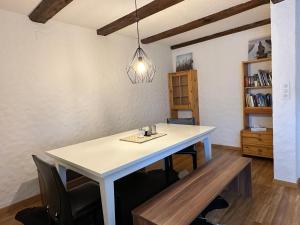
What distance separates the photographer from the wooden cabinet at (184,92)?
434 centimetres

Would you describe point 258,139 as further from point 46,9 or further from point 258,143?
point 46,9

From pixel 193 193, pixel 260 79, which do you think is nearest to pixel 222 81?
pixel 260 79

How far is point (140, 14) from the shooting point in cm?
261

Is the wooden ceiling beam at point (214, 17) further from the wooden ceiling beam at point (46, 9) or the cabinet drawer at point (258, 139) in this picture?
the cabinet drawer at point (258, 139)

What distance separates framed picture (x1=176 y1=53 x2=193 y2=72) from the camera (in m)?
4.46

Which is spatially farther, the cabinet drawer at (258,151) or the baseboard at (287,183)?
the cabinet drawer at (258,151)

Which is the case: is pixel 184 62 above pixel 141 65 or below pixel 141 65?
above

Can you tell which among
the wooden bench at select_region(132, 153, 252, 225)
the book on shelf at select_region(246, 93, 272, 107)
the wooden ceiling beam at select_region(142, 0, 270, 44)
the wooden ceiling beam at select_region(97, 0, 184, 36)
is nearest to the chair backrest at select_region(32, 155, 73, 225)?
the wooden bench at select_region(132, 153, 252, 225)

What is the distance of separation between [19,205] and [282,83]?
11.5 feet

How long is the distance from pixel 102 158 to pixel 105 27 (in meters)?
2.21

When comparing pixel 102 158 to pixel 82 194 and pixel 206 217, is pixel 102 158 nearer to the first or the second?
pixel 82 194

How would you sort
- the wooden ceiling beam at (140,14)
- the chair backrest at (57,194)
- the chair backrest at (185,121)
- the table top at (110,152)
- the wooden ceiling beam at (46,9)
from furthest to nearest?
the chair backrest at (185,121)
the wooden ceiling beam at (140,14)
the wooden ceiling beam at (46,9)
the table top at (110,152)
the chair backrest at (57,194)

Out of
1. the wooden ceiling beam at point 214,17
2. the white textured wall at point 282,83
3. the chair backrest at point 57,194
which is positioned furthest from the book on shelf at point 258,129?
the chair backrest at point 57,194

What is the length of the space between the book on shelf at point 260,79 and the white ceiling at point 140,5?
0.86 m
